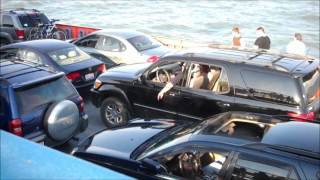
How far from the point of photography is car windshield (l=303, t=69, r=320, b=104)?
688cm

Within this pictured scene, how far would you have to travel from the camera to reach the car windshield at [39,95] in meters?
6.62

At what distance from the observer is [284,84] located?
271 inches

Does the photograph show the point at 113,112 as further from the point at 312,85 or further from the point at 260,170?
the point at 260,170

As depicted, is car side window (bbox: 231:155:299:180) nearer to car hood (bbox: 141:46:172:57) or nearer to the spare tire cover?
the spare tire cover

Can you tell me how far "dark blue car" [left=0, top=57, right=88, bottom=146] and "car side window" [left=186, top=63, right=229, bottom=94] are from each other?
77.9 inches

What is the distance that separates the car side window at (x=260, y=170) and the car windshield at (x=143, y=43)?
822 cm

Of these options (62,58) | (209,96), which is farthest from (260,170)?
(62,58)

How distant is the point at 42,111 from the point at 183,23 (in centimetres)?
2529

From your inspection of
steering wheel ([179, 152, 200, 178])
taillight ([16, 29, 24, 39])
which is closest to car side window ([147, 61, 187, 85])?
steering wheel ([179, 152, 200, 178])

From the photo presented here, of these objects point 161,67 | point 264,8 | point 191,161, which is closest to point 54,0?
point 264,8

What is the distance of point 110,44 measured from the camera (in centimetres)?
1287

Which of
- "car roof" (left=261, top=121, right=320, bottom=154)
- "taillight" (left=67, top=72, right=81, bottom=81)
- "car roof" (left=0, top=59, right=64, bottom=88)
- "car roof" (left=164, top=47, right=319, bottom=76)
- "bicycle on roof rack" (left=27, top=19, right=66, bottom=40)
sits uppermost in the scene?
"car roof" (left=164, top=47, right=319, bottom=76)

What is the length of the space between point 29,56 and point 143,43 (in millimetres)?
3263

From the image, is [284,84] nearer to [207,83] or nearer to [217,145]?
[207,83]
